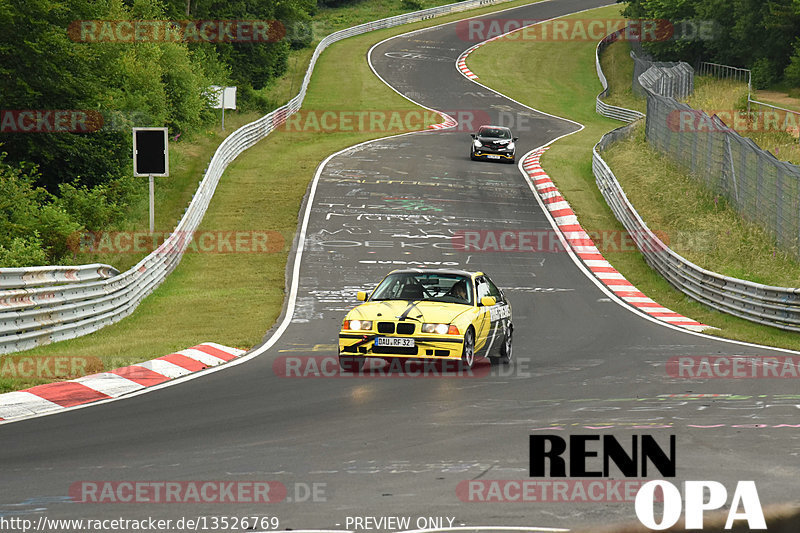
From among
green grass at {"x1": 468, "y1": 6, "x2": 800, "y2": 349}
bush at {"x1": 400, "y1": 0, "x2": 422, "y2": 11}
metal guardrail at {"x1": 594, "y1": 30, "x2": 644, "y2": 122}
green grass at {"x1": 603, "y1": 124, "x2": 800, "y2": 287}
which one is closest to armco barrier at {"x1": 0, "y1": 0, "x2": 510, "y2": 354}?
green grass at {"x1": 468, "y1": 6, "x2": 800, "y2": 349}

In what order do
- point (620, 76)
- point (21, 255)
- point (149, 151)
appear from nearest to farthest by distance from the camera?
point (21, 255)
point (149, 151)
point (620, 76)

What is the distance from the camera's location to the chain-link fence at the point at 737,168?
74.9 feet

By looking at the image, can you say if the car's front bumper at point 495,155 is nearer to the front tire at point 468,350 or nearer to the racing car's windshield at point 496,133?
the racing car's windshield at point 496,133

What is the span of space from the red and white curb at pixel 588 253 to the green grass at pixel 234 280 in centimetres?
803

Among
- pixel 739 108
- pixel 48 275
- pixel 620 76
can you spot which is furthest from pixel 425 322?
pixel 620 76

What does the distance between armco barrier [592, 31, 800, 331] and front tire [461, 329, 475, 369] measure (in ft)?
28.2

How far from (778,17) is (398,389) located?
5485 cm

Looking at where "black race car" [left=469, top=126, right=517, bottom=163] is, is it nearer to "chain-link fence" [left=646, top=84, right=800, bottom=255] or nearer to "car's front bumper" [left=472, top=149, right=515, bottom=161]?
"car's front bumper" [left=472, top=149, right=515, bottom=161]

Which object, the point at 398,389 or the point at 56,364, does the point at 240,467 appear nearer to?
the point at 398,389

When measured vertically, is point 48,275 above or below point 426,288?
above

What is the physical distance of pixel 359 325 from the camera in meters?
13.3

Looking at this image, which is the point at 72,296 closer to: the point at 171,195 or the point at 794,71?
the point at 171,195

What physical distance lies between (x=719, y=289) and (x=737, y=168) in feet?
20.9

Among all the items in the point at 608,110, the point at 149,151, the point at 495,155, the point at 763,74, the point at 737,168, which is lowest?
the point at 737,168
